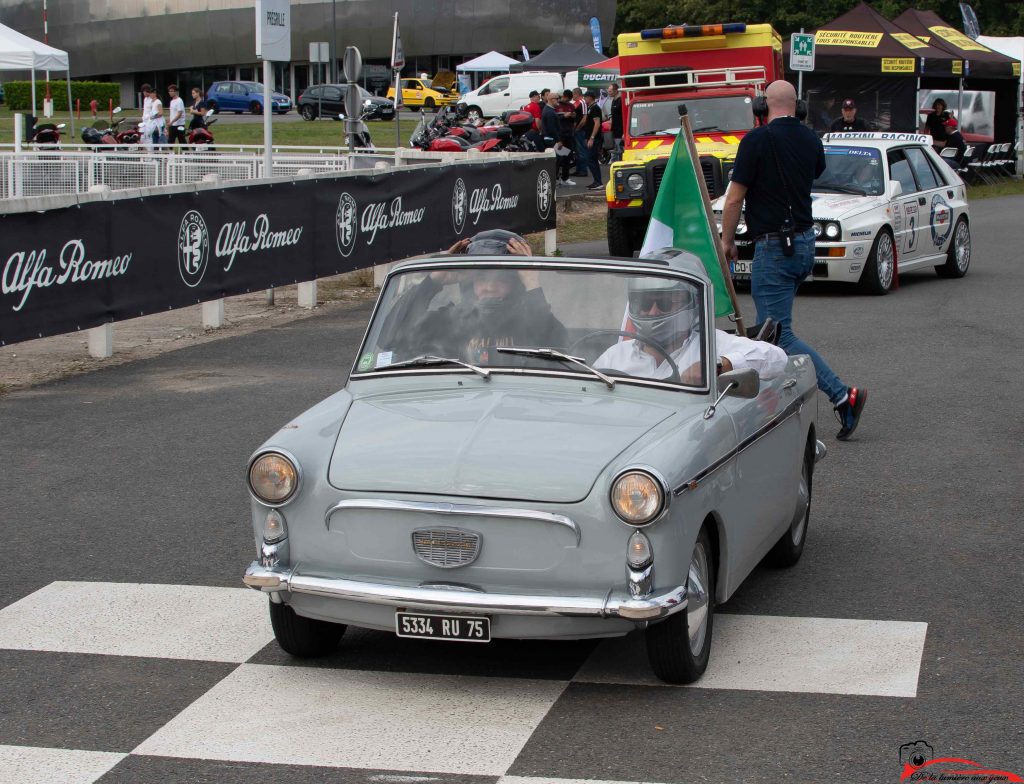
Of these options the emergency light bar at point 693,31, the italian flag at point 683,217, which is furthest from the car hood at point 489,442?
the emergency light bar at point 693,31

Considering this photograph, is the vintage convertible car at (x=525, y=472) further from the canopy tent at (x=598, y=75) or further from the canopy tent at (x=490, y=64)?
the canopy tent at (x=490, y=64)

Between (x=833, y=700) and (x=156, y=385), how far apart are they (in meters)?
7.83

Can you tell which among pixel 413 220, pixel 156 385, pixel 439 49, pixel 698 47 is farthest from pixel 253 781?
pixel 439 49

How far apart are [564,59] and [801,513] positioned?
54118 millimetres

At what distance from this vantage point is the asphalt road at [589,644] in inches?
184

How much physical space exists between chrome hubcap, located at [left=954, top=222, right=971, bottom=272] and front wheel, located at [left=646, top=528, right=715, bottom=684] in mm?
14109

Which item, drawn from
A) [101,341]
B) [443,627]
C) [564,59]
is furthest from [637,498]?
[564,59]

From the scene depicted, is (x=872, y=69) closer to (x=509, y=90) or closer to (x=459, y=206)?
(x=459, y=206)

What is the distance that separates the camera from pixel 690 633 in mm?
5156

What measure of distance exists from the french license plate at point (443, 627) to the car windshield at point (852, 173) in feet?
41.6

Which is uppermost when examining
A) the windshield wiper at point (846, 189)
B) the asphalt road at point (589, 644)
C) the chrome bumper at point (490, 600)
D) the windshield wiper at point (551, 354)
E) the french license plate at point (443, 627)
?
the windshield wiper at point (846, 189)

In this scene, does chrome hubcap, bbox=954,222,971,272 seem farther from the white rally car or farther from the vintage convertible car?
the vintage convertible car

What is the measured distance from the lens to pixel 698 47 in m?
20.9

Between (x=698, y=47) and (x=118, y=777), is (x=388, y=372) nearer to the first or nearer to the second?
(x=118, y=777)
